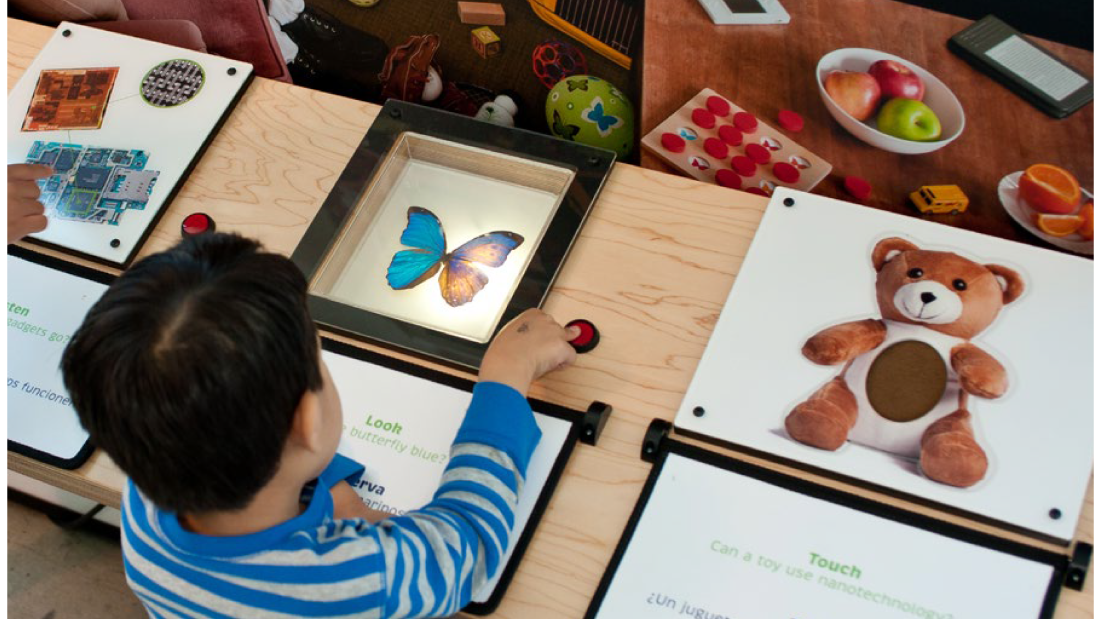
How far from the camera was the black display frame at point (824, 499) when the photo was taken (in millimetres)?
877

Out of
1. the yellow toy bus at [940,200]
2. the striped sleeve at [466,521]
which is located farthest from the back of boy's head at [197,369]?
the yellow toy bus at [940,200]

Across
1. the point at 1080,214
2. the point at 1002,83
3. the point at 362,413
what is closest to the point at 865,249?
the point at 1080,214

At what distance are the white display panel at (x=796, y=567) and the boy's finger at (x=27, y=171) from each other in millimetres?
924

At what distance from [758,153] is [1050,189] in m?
0.37

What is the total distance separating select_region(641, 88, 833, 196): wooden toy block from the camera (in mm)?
1269

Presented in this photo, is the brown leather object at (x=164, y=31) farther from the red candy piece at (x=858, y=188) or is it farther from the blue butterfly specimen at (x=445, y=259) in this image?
the red candy piece at (x=858, y=188)

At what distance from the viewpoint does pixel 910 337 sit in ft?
3.33

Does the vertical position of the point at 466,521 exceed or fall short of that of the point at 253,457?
it falls short

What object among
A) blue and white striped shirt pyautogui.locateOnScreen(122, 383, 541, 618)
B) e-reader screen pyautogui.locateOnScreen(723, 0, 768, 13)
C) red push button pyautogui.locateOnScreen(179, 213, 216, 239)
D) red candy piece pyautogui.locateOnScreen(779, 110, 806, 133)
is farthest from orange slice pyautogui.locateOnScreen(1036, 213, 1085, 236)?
red push button pyautogui.locateOnScreen(179, 213, 216, 239)

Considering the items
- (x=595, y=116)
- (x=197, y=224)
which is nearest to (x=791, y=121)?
(x=595, y=116)

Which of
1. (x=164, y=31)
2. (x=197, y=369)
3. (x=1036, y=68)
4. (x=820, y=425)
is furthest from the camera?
(x=164, y=31)

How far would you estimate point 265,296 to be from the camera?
762 millimetres

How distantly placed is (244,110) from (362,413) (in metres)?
0.55

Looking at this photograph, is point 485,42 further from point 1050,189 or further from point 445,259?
point 1050,189
